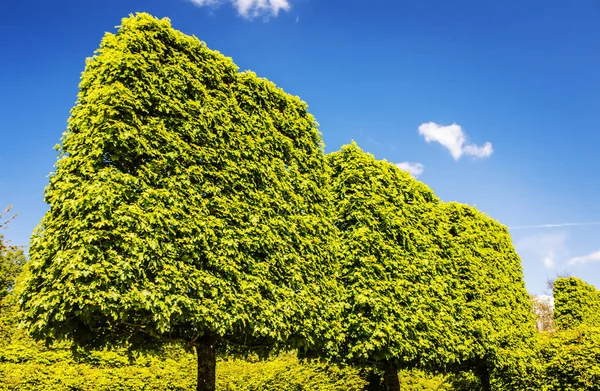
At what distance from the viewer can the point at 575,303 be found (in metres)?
26.2

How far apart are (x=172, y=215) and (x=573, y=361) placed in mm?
18131

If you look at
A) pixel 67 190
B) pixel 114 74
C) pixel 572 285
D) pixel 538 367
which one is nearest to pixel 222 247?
pixel 67 190

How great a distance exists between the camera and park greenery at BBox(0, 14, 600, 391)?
274 inches

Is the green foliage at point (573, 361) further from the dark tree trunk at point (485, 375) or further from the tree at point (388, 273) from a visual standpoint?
the tree at point (388, 273)

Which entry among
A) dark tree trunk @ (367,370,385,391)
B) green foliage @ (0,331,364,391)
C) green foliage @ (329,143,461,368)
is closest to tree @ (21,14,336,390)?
green foliage @ (329,143,461,368)

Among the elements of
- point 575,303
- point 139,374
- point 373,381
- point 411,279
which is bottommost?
point 373,381

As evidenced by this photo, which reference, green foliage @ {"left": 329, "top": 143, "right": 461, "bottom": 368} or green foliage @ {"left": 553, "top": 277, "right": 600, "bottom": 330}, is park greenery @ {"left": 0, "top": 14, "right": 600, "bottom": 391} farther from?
green foliage @ {"left": 553, "top": 277, "right": 600, "bottom": 330}

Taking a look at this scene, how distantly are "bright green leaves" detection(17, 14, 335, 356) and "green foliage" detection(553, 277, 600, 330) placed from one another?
76.1ft

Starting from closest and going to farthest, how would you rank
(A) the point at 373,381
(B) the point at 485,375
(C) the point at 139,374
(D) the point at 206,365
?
(D) the point at 206,365, (C) the point at 139,374, (A) the point at 373,381, (B) the point at 485,375

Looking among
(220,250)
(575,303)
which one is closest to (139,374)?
(220,250)

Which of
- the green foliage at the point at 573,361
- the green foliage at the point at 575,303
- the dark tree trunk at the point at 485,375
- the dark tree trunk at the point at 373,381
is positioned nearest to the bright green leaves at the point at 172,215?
the dark tree trunk at the point at 373,381

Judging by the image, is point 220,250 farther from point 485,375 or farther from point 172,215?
point 485,375

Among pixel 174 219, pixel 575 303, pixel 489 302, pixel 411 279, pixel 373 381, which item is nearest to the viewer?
pixel 174 219

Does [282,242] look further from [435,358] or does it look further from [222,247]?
[435,358]
